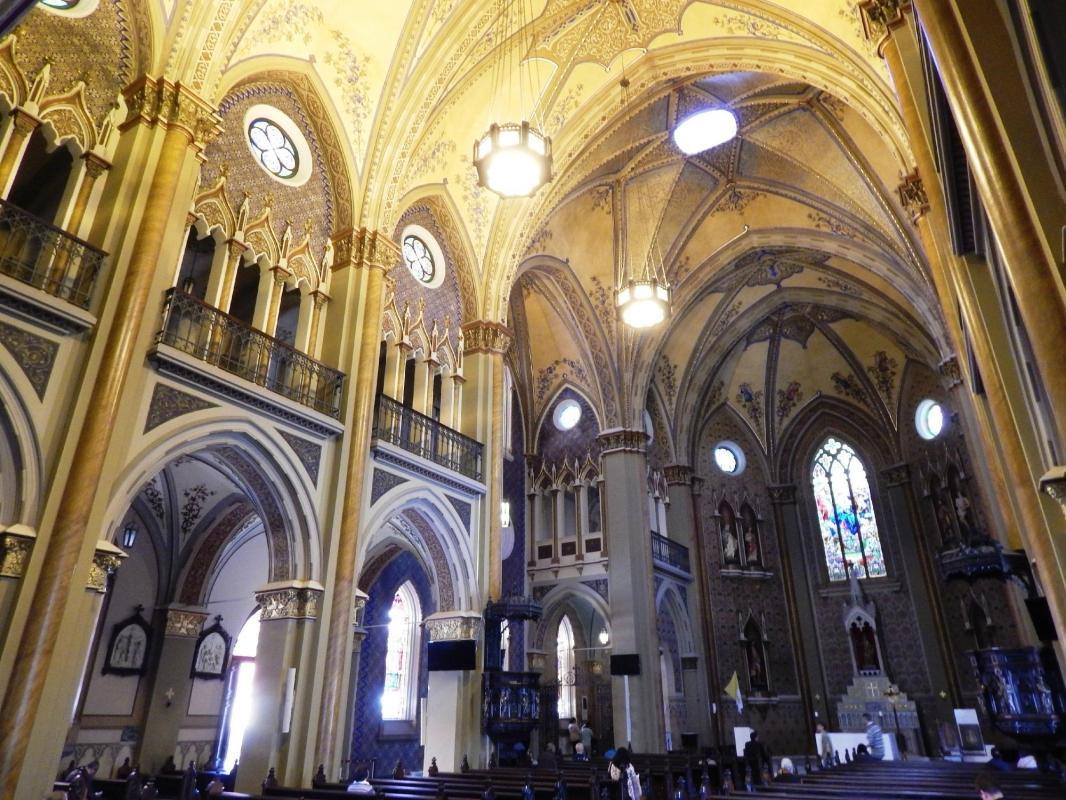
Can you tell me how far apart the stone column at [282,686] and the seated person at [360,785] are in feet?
4.10

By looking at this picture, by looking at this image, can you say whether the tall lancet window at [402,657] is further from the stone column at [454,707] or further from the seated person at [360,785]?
the seated person at [360,785]

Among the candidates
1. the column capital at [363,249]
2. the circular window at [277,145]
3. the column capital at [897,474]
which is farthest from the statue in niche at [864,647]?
the circular window at [277,145]

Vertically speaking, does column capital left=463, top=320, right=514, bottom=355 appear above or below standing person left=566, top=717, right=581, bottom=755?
above

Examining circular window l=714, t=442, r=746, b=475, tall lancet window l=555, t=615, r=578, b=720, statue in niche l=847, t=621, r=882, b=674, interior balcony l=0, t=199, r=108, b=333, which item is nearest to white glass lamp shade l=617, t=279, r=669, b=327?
interior balcony l=0, t=199, r=108, b=333

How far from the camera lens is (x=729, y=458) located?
2502 cm

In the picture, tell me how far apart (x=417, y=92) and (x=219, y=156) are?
3.86m

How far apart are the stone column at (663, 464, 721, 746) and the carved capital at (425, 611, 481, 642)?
33.2ft

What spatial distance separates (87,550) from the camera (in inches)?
279

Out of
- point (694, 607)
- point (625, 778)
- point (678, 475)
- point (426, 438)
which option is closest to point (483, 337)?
point (426, 438)

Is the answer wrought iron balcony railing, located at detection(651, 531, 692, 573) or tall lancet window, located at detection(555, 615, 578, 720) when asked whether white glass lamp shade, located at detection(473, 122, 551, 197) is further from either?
tall lancet window, located at detection(555, 615, 578, 720)

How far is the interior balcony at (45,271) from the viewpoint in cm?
710

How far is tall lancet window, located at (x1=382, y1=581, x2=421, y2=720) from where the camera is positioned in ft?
53.8

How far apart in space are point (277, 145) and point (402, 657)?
1203cm

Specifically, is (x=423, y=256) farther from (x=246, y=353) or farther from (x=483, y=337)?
(x=246, y=353)
